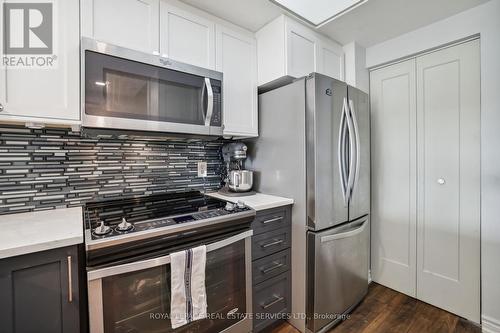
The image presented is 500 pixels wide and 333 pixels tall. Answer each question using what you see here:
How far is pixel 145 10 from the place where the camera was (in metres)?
1.35

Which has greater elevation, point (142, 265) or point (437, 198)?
point (437, 198)

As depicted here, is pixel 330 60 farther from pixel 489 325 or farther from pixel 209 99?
pixel 489 325

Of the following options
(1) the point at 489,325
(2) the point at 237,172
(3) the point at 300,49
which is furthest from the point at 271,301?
(3) the point at 300,49

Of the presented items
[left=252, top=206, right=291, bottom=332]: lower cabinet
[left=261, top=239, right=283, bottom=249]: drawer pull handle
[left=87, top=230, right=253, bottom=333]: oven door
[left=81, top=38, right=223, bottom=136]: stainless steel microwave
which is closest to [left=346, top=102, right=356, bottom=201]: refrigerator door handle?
[left=252, top=206, right=291, bottom=332]: lower cabinet

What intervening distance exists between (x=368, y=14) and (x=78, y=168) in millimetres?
2365

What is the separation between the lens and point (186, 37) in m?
1.51

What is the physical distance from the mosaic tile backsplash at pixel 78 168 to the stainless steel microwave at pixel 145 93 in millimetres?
A: 409

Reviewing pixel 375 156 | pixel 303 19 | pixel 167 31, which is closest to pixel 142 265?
pixel 167 31

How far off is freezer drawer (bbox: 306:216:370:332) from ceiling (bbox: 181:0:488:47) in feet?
5.36

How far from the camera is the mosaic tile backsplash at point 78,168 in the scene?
124cm

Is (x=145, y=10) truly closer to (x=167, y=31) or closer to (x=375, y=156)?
(x=167, y=31)

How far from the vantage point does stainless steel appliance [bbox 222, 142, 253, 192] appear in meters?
1.82

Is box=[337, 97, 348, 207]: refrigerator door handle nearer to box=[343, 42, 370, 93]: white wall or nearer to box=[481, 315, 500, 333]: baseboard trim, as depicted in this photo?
box=[343, 42, 370, 93]: white wall

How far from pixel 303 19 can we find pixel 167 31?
104 centimetres
